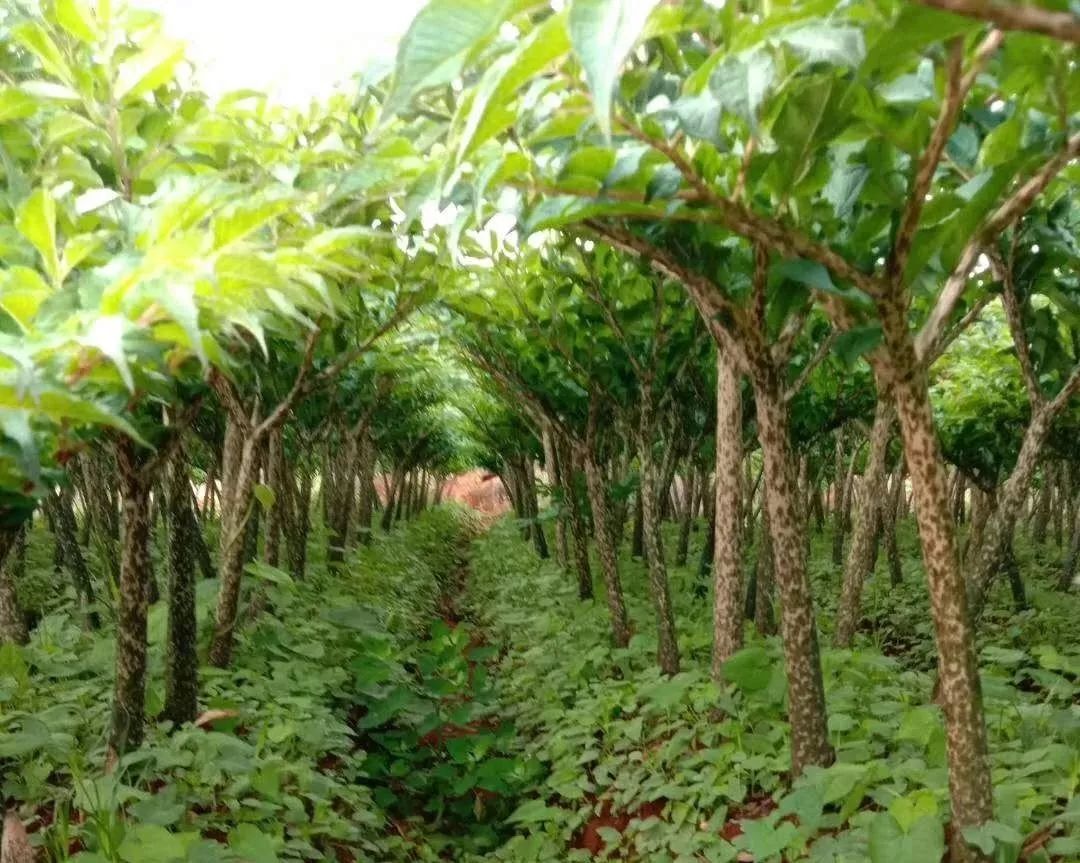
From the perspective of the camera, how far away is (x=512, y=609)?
9.05 m

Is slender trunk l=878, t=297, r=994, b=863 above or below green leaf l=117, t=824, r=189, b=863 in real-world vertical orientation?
above

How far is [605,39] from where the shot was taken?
2.15 ft

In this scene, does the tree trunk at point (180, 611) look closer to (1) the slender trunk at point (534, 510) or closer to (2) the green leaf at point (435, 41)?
(2) the green leaf at point (435, 41)

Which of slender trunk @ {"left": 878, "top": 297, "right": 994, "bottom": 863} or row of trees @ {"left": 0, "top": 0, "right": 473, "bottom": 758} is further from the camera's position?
slender trunk @ {"left": 878, "top": 297, "right": 994, "bottom": 863}

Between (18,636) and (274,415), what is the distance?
220 centimetres

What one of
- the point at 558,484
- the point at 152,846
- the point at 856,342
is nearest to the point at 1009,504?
the point at 856,342

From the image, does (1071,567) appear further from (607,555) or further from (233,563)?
(233,563)

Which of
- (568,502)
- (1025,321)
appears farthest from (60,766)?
(568,502)

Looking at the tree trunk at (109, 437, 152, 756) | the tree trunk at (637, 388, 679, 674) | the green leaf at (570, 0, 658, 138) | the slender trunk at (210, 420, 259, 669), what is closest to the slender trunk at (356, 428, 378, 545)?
the slender trunk at (210, 420, 259, 669)

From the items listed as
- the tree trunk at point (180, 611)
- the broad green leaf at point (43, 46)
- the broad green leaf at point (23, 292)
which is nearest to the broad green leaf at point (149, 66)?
the broad green leaf at point (43, 46)

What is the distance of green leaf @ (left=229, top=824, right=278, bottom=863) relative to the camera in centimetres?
266

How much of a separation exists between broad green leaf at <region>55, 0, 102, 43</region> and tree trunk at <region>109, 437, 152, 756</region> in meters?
1.48

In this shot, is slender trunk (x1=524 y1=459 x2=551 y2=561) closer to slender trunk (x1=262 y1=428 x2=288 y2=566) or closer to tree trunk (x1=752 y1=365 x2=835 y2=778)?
slender trunk (x1=262 y1=428 x2=288 y2=566)

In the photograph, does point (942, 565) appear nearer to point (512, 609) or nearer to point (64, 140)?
point (64, 140)
